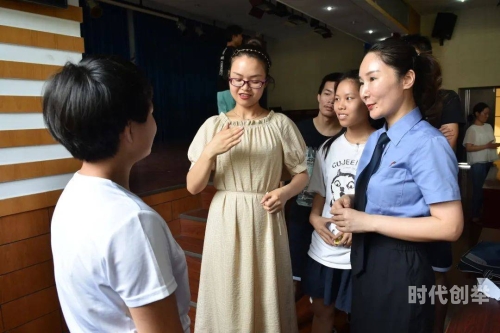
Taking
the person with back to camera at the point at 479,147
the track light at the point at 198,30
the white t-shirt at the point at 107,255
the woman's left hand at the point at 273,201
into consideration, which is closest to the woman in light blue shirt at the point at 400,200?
the woman's left hand at the point at 273,201

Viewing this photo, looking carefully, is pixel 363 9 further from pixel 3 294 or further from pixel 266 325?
pixel 3 294

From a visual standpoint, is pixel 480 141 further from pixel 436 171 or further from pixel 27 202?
pixel 27 202

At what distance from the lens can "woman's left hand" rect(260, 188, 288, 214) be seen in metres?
1.27

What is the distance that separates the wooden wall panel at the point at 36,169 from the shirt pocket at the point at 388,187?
1721 millimetres

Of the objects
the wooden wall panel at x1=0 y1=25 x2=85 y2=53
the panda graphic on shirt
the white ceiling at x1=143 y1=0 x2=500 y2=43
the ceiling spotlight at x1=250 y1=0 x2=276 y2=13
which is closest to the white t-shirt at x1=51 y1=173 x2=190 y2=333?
the panda graphic on shirt

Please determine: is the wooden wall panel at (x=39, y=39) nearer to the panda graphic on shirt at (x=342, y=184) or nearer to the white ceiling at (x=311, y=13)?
the panda graphic on shirt at (x=342, y=184)

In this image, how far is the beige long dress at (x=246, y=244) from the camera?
1.26 m

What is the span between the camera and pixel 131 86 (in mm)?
635

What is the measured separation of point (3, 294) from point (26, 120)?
35.9 inches

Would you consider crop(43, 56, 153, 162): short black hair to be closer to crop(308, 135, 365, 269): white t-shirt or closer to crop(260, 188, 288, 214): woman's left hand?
crop(260, 188, 288, 214): woman's left hand

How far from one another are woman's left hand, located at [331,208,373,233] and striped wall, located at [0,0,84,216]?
5.08 feet

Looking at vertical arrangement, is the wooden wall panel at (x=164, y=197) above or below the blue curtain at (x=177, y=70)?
below

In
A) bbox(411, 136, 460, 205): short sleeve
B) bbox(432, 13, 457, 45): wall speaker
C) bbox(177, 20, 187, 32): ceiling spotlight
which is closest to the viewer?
bbox(411, 136, 460, 205): short sleeve

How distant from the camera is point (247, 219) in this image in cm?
127
